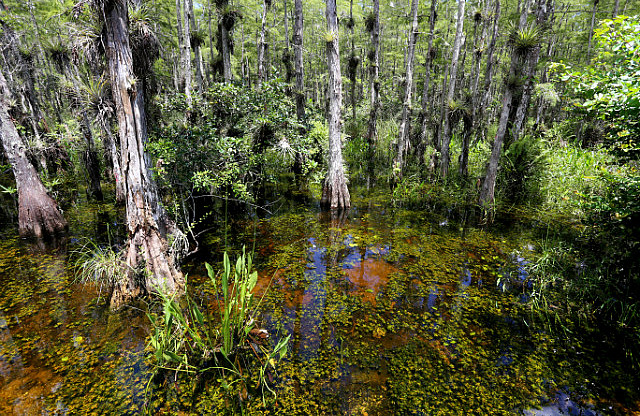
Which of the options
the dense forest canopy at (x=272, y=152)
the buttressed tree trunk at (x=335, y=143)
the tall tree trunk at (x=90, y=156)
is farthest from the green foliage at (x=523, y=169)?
the tall tree trunk at (x=90, y=156)

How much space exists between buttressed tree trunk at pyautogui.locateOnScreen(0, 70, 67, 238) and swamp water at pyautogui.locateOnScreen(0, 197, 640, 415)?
1.10 metres

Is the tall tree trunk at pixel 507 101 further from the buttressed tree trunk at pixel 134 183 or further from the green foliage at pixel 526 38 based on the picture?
the buttressed tree trunk at pixel 134 183

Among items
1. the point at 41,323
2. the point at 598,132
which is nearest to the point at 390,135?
the point at 598,132

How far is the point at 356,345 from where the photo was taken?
3287mm

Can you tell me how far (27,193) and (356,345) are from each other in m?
7.96

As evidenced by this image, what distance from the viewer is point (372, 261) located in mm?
5305

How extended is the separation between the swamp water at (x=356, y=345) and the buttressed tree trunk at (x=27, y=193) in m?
1.10

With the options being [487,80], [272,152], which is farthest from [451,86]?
[272,152]

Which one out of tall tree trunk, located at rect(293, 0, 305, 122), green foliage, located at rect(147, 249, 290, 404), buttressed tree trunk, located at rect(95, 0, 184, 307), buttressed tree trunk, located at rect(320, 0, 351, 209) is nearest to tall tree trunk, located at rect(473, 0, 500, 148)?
buttressed tree trunk, located at rect(320, 0, 351, 209)

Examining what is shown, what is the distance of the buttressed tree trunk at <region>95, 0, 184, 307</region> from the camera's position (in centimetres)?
357

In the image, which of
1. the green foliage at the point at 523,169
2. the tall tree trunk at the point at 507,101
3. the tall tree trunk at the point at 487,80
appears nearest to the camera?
the tall tree trunk at the point at 507,101

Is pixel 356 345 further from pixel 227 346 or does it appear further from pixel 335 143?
pixel 335 143

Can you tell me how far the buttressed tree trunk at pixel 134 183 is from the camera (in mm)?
3566

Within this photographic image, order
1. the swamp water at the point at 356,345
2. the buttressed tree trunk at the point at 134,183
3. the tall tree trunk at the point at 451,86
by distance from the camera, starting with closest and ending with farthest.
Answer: the swamp water at the point at 356,345 → the buttressed tree trunk at the point at 134,183 → the tall tree trunk at the point at 451,86
